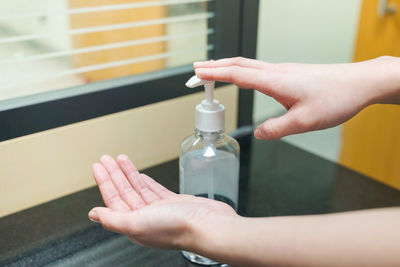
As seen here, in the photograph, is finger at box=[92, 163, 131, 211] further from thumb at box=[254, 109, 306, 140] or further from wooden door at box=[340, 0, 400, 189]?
wooden door at box=[340, 0, 400, 189]

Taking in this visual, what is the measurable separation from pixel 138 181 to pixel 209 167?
6.2 inches

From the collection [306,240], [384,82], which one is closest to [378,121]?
[384,82]

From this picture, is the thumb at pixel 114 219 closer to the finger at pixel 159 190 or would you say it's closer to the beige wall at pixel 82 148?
the finger at pixel 159 190

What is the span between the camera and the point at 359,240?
50 centimetres

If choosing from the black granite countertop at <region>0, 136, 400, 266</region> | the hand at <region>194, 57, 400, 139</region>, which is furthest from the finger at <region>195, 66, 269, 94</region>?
the black granite countertop at <region>0, 136, 400, 266</region>

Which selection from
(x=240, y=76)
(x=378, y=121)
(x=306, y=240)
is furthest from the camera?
(x=378, y=121)

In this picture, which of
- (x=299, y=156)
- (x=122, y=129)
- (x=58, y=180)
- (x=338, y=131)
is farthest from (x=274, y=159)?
(x=58, y=180)

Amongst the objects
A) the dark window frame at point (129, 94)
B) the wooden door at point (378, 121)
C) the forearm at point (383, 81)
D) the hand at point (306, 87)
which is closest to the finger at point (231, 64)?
the hand at point (306, 87)

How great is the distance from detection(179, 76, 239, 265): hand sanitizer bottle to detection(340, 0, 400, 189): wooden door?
0.39 meters

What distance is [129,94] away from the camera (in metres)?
0.91

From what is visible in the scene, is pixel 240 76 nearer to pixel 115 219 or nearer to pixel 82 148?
Answer: pixel 115 219

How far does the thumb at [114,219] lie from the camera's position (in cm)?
57

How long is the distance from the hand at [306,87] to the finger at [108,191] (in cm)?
21

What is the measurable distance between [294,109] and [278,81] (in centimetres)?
5
